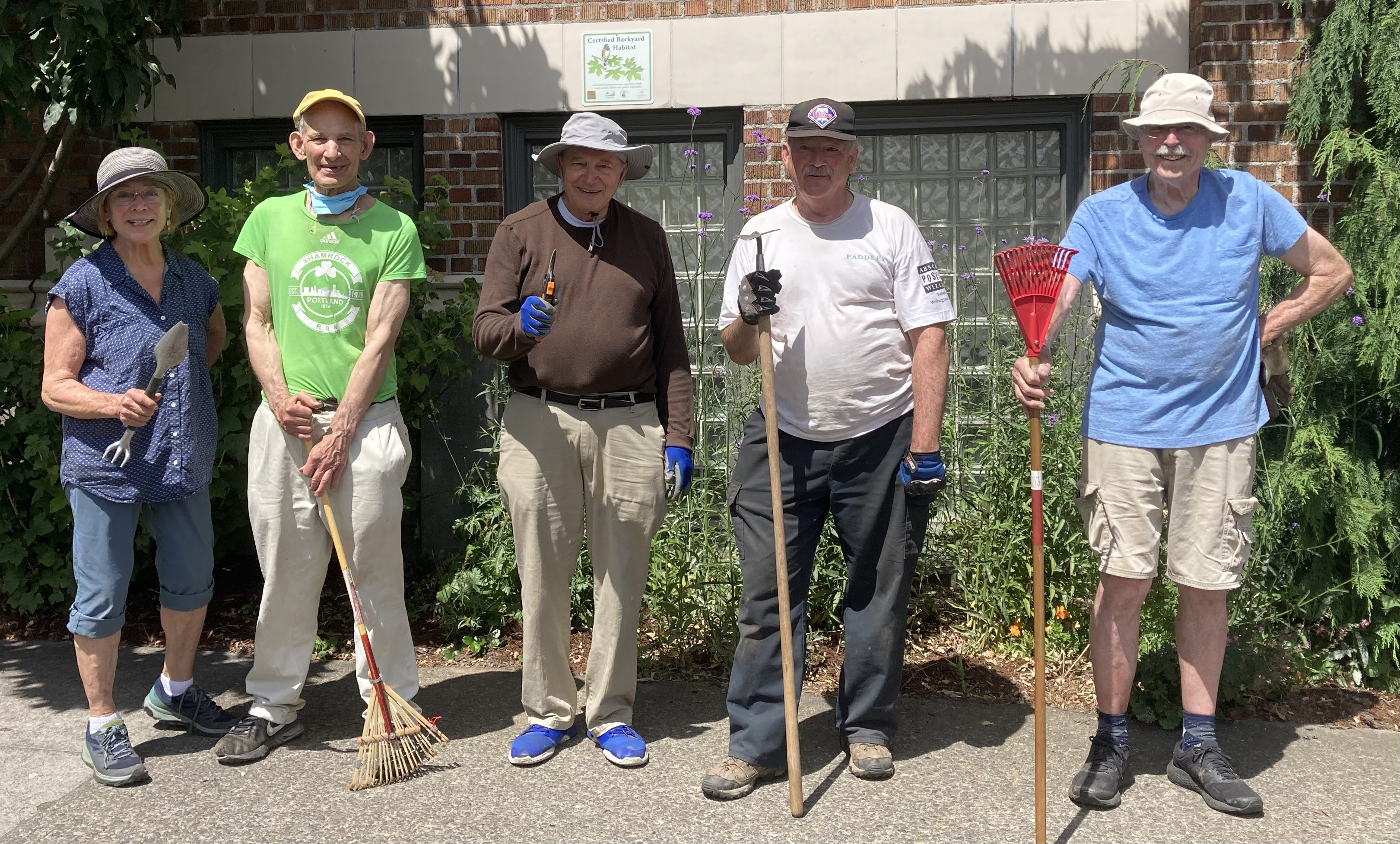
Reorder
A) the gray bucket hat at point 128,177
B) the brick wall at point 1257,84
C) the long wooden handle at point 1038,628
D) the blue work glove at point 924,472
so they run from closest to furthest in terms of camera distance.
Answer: the long wooden handle at point 1038,628 < the blue work glove at point 924,472 < the gray bucket hat at point 128,177 < the brick wall at point 1257,84

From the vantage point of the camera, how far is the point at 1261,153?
606 centimetres

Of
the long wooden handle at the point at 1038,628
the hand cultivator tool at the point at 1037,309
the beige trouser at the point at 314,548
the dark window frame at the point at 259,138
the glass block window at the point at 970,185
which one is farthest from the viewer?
the dark window frame at the point at 259,138

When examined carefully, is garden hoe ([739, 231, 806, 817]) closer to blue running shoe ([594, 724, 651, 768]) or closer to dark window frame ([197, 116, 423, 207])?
blue running shoe ([594, 724, 651, 768])

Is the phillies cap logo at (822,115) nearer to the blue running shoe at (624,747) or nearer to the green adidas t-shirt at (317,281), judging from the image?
the green adidas t-shirt at (317,281)

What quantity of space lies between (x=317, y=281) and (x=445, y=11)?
3096 mm

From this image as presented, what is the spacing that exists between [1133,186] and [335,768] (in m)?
3.32

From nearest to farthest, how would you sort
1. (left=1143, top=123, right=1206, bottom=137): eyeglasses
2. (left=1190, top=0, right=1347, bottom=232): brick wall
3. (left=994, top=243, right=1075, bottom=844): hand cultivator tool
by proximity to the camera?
(left=994, top=243, right=1075, bottom=844): hand cultivator tool, (left=1143, top=123, right=1206, bottom=137): eyeglasses, (left=1190, top=0, right=1347, bottom=232): brick wall

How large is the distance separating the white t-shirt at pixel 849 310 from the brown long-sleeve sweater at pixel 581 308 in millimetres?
325

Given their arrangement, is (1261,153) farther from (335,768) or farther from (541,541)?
(335,768)

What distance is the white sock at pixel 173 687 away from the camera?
4.49 m

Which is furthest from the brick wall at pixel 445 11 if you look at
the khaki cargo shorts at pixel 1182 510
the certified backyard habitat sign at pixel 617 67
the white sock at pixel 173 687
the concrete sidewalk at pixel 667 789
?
the white sock at pixel 173 687

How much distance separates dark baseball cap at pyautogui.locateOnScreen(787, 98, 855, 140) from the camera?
3.92 metres

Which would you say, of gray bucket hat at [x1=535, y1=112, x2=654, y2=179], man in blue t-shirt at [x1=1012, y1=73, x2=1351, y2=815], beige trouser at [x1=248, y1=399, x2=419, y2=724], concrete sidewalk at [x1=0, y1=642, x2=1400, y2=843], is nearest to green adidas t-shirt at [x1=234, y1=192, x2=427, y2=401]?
beige trouser at [x1=248, y1=399, x2=419, y2=724]

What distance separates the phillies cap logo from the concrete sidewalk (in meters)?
2.15
